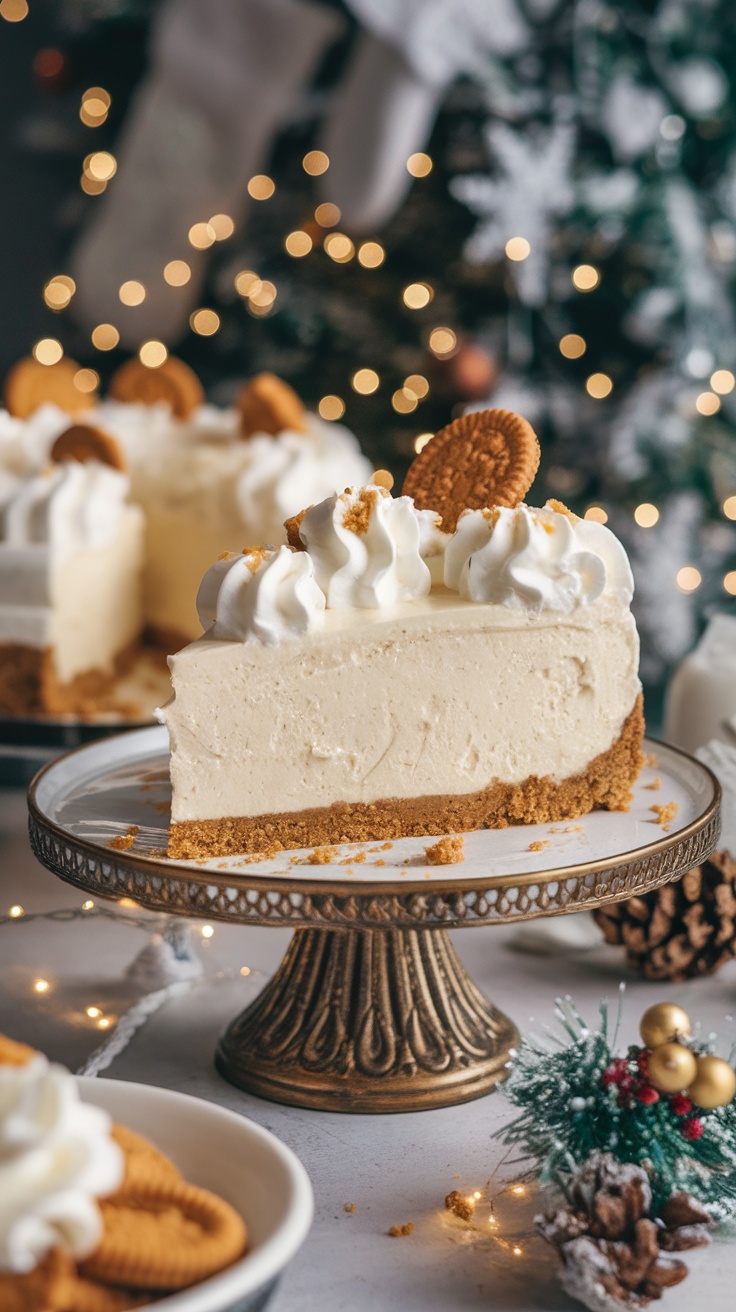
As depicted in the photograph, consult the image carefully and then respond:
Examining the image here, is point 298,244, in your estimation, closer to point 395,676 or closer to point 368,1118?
point 395,676

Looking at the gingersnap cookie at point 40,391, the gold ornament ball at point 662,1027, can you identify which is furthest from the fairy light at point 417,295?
the gold ornament ball at point 662,1027

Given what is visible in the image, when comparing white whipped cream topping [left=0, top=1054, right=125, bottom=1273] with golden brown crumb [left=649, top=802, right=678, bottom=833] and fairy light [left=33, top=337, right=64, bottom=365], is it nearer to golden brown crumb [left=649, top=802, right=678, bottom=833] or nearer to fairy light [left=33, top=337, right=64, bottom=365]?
golden brown crumb [left=649, top=802, right=678, bottom=833]

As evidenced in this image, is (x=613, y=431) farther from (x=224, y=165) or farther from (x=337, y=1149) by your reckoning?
(x=337, y=1149)

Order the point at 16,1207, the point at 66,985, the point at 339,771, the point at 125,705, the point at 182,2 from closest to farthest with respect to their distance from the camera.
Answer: the point at 16,1207
the point at 339,771
the point at 66,985
the point at 125,705
the point at 182,2

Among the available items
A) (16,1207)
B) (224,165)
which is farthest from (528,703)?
(224,165)

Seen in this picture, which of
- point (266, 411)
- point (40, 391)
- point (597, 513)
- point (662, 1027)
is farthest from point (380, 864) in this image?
point (597, 513)

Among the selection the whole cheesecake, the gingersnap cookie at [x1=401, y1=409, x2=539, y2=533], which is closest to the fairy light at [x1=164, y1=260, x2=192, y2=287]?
the gingersnap cookie at [x1=401, y1=409, x2=539, y2=533]
